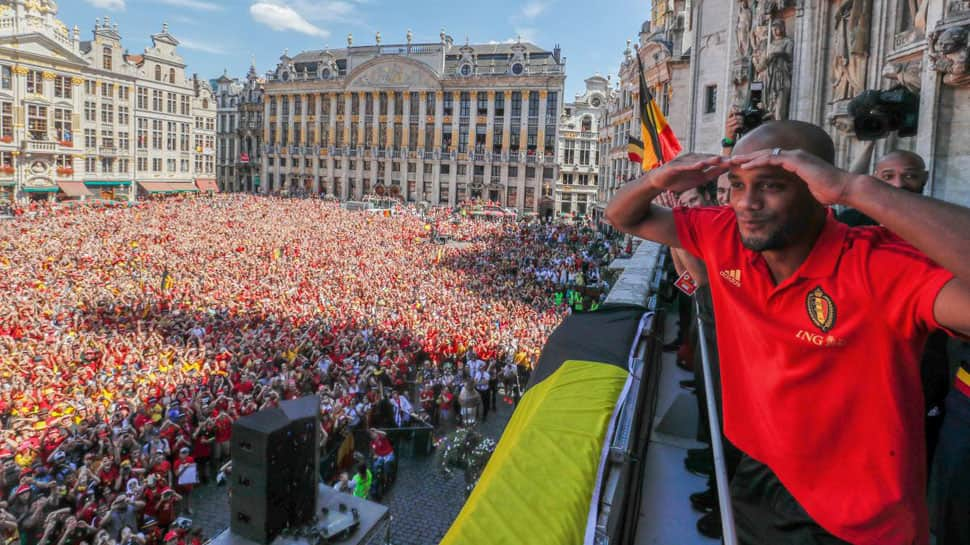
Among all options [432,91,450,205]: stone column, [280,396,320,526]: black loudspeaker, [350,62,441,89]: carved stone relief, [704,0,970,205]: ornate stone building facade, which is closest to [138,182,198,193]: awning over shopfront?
[350,62,441,89]: carved stone relief

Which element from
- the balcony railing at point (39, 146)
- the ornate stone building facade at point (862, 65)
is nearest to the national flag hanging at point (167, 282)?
the ornate stone building facade at point (862, 65)

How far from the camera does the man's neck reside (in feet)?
7.09

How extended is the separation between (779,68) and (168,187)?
69020mm

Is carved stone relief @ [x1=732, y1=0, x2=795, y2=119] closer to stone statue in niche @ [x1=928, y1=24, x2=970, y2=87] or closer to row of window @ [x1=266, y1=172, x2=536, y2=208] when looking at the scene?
stone statue in niche @ [x1=928, y1=24, x2=970, y2=87]

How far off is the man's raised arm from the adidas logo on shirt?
1.18 ft

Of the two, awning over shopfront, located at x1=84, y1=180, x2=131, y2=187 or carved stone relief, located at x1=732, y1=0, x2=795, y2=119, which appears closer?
carved stone relief, located at x1=732, y1=0, x2=795, y2=119

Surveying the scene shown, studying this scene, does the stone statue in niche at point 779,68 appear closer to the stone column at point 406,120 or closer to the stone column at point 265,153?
the stone column at point 406,120

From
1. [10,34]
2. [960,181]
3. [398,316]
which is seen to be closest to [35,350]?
[398,316]

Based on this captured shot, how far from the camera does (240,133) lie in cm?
8838

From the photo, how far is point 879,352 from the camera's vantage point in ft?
6.13

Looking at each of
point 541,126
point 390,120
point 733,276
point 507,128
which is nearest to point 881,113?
point 733,276

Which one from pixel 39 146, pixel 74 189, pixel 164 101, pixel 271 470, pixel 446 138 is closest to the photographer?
pixel 271 470

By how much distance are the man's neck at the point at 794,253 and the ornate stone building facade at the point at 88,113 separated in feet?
213

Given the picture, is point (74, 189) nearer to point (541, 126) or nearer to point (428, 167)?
point (428, 167)
